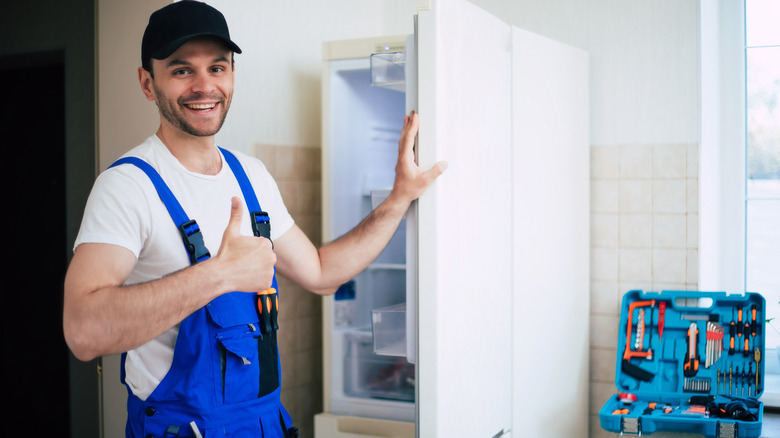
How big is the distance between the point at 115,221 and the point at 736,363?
6.47 feet

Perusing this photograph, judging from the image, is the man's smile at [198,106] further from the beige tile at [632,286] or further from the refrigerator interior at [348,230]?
the beige tile at [632,286]

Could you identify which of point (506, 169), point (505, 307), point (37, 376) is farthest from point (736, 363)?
point (37, 376)

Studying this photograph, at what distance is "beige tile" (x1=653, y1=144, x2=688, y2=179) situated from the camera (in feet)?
8.80

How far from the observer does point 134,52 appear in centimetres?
218

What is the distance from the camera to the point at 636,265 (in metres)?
2.75

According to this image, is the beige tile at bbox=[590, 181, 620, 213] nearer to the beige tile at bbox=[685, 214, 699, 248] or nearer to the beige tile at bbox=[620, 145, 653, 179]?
the beige tile at bbox=[620, 145, 653, 179]

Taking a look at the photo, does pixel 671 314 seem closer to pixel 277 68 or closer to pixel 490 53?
pixel 490 53

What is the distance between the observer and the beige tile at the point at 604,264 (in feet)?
9.09

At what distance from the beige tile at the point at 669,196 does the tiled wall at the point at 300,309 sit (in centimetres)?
134

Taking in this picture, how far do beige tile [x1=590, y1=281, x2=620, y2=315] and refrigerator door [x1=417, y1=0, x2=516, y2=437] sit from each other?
0.87m

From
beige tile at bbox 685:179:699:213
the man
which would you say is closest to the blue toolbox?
beige tile at bbox 685:179:699:213

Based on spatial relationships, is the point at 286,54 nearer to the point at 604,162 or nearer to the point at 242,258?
the point at 604,162

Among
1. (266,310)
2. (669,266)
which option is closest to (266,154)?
(266,310)

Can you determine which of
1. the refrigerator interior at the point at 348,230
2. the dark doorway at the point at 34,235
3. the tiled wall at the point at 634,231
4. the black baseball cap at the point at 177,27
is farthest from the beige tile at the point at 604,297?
the dark doorway at the point at 34,235
